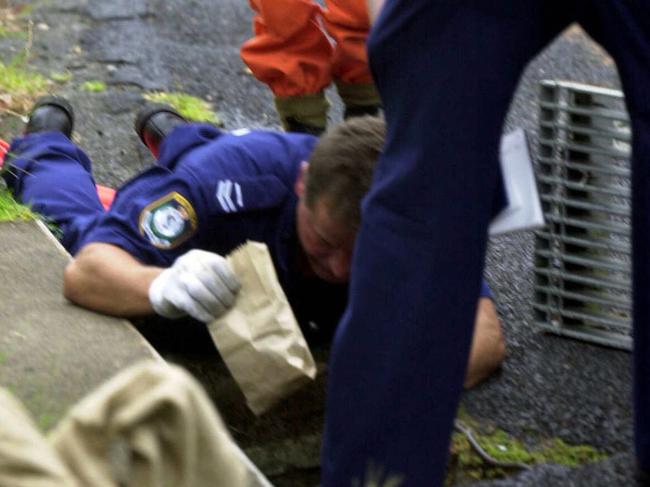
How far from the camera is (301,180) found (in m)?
3.02

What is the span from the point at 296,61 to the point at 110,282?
1.34m

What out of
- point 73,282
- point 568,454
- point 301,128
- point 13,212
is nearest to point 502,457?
point 568,454

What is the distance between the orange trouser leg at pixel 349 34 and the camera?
13.4 feet

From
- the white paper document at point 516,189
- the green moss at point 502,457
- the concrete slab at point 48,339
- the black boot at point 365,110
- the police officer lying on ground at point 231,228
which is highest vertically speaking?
the white paper document at point 516,189

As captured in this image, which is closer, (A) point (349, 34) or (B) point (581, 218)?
(B) point (581, 218)

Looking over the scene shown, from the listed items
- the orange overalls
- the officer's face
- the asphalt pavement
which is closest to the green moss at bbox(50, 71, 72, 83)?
the asphalt pavement

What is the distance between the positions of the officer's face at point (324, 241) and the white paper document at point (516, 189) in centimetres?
55

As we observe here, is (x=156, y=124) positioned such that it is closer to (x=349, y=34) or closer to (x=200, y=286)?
(x=349, y=34)

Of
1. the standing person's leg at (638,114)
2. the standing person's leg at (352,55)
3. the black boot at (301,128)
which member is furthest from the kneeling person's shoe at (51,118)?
the standing person's leg at (638,114)

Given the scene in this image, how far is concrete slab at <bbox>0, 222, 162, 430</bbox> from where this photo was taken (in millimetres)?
2656

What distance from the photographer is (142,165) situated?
4402 millimetres

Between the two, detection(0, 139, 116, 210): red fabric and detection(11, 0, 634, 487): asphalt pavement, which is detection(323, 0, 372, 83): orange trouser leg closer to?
detection(11, 0, 634, 487): asphalt pavement

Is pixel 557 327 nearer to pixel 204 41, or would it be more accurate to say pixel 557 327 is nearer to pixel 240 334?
pixel 240 334

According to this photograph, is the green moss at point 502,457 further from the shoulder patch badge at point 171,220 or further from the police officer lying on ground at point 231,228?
the shoulder patch badge at point 171,220
